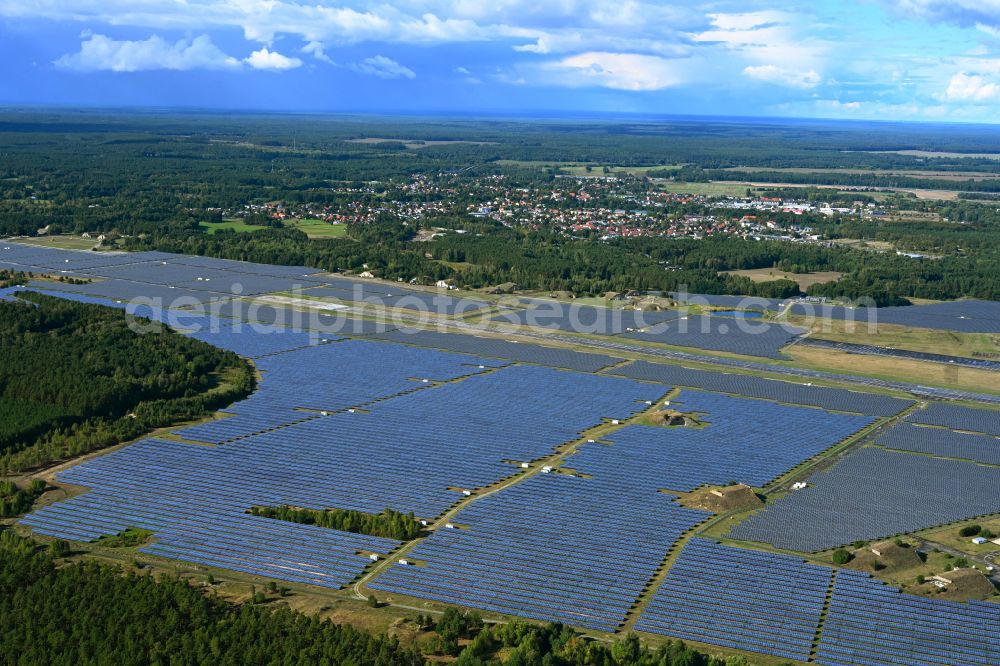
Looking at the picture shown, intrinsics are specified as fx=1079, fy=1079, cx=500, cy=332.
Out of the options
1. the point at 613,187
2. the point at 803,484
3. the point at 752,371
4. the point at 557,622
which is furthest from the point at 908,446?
the point at 613,187

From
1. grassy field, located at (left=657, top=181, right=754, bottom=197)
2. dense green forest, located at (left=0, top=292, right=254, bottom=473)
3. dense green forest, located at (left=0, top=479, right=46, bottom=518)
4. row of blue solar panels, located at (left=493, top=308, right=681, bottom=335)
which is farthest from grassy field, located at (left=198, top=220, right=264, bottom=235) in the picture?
dense green forest, located at (left=0, top=479, right=46, bottom=518)

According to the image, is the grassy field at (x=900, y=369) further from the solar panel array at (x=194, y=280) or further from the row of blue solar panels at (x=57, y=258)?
the row of blue solar panels at (x=57, y=258)

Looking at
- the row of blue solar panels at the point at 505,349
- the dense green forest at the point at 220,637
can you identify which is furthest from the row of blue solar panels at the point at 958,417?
the dense green forest at the point at 220,637

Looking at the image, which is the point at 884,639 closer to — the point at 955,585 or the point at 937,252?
the point at 955,585

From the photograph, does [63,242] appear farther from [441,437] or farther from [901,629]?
[901,629]

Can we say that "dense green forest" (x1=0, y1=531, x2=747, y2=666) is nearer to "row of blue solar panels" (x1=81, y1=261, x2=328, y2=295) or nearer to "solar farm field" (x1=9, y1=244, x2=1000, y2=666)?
"solar farm field" (x1=9, y1=244, x2=1000, y2=666)

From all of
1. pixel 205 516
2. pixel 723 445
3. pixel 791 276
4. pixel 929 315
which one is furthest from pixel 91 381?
pixel 791 276
